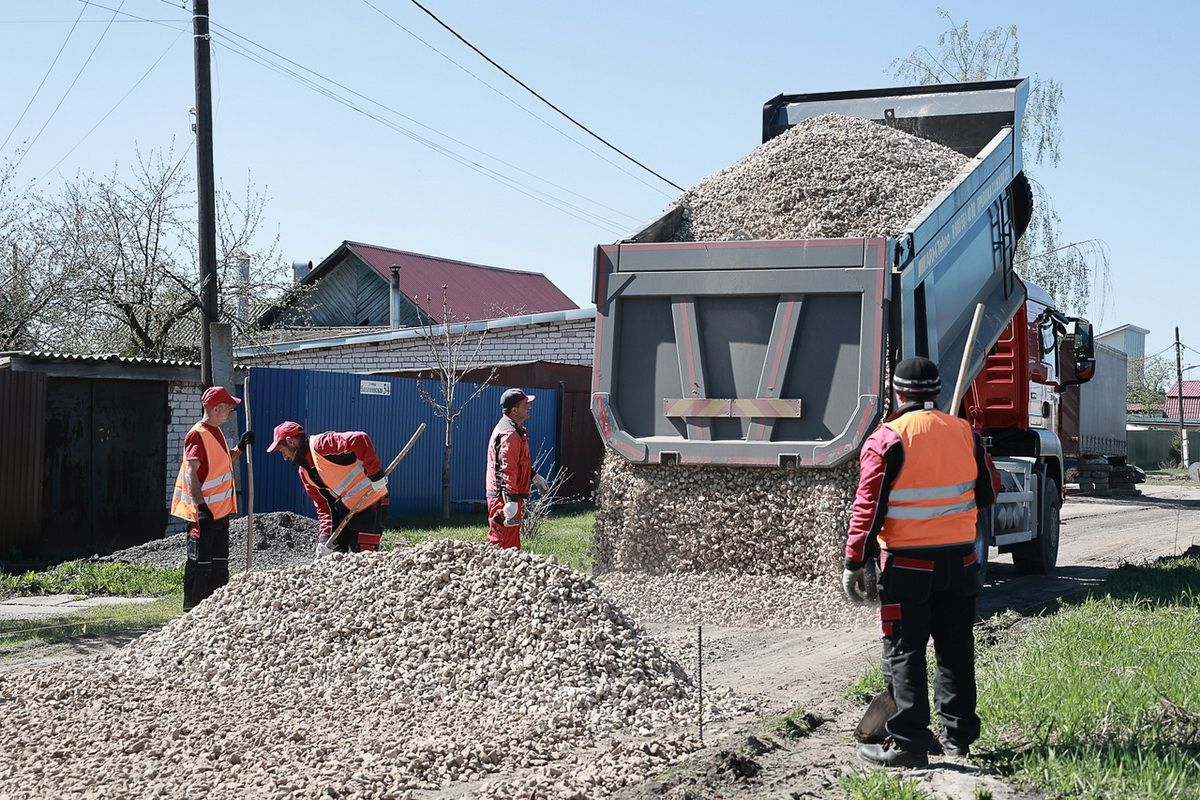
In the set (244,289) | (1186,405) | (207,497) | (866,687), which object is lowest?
(866,687)

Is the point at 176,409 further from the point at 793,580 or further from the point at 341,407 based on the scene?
the point at 793,580

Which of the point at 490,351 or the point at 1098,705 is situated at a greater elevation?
the point at 490,351

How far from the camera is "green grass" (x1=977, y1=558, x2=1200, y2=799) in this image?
4094 millimetres

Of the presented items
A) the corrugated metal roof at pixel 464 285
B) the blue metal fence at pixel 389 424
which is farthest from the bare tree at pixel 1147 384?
the blue metal fence at pixel 389 424

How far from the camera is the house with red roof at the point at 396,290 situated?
31.3m

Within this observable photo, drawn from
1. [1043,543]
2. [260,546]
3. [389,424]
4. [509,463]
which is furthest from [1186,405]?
[509,463]

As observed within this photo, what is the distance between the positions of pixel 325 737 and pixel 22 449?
332 inches

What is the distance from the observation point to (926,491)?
4637 mm

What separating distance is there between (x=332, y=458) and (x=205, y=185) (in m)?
6.00

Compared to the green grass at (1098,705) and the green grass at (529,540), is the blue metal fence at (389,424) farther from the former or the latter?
the green grass at (1098,705)

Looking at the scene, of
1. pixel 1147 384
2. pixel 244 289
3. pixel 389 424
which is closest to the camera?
pixel 389 424

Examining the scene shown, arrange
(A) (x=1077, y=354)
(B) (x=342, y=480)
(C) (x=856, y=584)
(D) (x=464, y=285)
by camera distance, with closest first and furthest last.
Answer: (C) (x=856, y=584) → (B) (x=342, y=480) → (A) (x=1077, y=354) → (D) (x=464, y=285)

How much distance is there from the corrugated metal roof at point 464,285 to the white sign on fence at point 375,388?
1291cm

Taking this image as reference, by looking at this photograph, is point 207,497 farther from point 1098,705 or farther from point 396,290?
point 396,290
